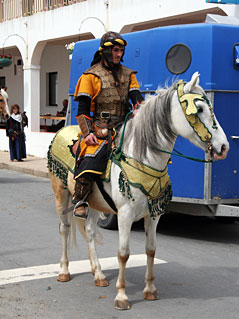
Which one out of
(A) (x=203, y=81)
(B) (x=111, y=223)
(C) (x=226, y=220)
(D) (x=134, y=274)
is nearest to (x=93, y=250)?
(D) (x=134, y=274)

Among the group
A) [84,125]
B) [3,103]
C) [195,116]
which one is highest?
[195,116]

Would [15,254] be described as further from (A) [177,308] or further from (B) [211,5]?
(B) [211,5]

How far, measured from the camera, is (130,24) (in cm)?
1536

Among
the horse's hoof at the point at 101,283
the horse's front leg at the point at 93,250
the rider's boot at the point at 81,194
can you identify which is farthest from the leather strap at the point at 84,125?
the horse's hoof at the point at 101,283

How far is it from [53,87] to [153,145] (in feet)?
68.5

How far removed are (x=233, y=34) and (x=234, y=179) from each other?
1937 mm

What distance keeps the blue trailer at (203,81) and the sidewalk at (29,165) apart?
7.86m

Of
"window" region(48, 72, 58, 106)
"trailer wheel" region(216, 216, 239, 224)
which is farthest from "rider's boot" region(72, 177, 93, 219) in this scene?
"window" region(48, 72, 58, 106)

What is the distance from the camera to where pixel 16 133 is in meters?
18.3

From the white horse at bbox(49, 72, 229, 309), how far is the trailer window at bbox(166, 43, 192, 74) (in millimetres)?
2571

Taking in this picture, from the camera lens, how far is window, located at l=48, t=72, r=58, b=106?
25078 mm

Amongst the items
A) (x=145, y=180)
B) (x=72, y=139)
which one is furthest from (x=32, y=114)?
(x=145, y=180)

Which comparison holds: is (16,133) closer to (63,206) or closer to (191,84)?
(63,206)

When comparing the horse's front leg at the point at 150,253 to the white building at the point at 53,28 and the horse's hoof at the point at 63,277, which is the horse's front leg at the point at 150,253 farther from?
the white building at the point at 53,28
